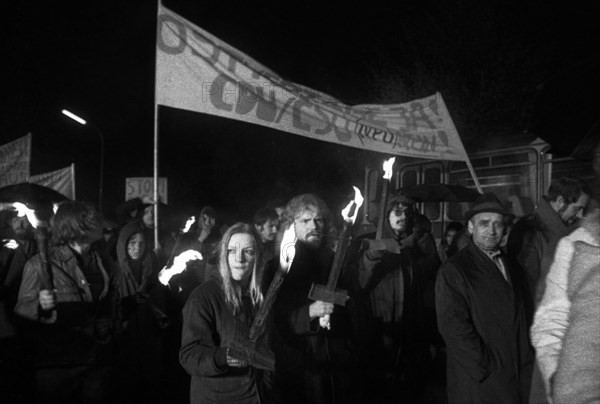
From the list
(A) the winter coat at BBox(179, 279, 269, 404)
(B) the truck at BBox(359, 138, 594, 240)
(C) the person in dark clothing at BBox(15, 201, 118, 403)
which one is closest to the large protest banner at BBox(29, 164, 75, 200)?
(B) the truck at BBox(359, 138, 594, 240)

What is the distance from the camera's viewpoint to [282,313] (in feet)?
13.9

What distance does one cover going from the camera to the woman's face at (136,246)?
6062 millimetres

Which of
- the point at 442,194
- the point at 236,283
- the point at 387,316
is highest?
the point at 442,194

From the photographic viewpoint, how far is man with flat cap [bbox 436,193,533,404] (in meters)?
4.27

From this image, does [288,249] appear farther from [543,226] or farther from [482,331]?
[543,226]

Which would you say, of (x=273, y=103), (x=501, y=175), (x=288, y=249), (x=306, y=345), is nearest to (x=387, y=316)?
(x=306, y=345)

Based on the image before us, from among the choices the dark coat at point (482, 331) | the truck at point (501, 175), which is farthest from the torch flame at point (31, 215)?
the truck at point (501, 175)

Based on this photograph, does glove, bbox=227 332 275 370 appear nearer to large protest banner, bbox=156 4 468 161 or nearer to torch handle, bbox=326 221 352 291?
torch handle, bbox=326 221 352 291

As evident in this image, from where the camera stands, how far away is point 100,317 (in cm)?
514

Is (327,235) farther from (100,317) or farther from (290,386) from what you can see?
(100,317)

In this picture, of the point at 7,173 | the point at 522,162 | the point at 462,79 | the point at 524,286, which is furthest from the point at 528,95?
the point at 524,286

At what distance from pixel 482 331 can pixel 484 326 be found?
0.04 m

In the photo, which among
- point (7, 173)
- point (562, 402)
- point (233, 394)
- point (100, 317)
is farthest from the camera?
point (7, 173)

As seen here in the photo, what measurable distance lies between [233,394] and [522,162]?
7542 mm
